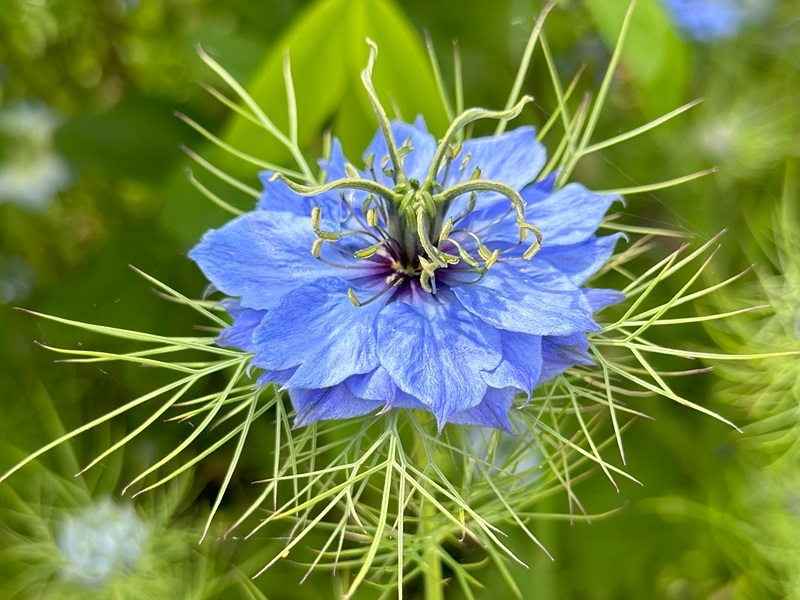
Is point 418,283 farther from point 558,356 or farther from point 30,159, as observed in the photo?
point 30,159

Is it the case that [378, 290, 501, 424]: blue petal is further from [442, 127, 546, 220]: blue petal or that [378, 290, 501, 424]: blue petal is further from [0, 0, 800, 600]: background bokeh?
[0, 0, 800, 600]: background bokeh

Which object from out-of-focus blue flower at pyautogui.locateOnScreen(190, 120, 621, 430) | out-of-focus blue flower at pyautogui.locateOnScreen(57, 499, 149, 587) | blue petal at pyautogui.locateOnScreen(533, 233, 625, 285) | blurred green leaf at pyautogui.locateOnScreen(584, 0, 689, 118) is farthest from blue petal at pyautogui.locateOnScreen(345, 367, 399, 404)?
out-of-focus blue flower at pyautogui.locateOnScreen(57, 499, 149, 587)

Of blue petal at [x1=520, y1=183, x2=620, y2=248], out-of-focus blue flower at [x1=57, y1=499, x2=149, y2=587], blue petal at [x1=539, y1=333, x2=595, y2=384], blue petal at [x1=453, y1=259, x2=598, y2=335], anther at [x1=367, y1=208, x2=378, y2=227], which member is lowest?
out-of-focus blue flower at [x1=57, y1=499, x2=149, y2=587]

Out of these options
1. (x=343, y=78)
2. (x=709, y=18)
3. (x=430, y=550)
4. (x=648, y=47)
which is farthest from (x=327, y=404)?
(x=709, y=18)

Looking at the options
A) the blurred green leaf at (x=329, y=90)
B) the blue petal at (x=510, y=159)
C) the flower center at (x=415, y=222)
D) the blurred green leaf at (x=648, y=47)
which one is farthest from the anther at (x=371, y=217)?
the blurred green leaf at (x=648, y=47)

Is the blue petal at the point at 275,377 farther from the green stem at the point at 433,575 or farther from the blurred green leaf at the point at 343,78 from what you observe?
the blurred green leaf at the point at 343,78

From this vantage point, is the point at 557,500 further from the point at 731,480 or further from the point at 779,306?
the point at 779,306

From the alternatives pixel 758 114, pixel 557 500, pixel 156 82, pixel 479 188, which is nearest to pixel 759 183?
pixel 758 114
